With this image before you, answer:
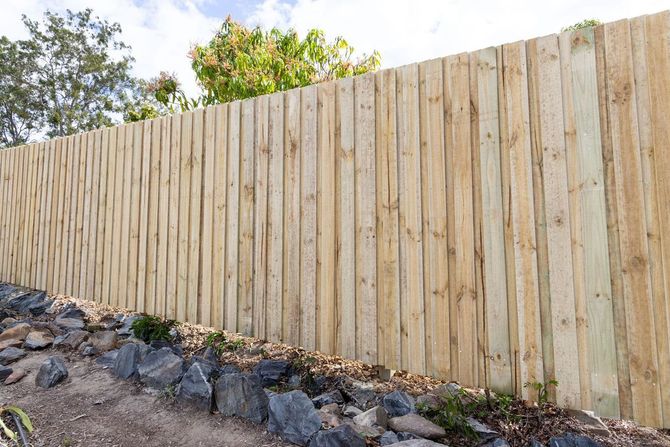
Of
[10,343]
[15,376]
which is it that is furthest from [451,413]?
[10,343]

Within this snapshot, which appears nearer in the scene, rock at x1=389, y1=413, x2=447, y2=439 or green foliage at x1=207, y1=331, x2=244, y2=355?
rock at x1=389, y1=413, x2=447, y2=439

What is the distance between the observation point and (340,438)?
5.67 ft

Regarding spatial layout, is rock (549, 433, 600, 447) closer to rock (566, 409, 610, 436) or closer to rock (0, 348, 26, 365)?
rock (566, 409, 610, 436)

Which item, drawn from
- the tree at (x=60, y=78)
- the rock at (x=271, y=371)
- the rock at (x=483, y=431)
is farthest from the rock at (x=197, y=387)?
the tree at (x=60, y=78)

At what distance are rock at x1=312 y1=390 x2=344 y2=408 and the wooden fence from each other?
0.86ft

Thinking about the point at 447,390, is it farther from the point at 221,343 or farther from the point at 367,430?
the point at 221,343

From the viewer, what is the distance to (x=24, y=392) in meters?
2.55

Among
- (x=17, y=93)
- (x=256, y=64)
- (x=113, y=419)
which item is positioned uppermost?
(x=17, y=93)

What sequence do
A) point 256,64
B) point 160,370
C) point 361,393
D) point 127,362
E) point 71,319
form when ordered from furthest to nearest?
point 256,64 < point 71,319 < point 127,362 < point 160,370 < point 361,393

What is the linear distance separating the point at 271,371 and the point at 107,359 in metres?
1.23

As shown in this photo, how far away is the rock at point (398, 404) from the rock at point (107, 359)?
1.94m

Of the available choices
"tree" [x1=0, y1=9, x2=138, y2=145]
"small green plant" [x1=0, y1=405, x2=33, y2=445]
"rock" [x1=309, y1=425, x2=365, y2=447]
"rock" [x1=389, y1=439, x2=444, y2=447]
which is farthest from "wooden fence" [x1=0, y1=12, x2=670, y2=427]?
"tree" [x1=0, y1=9, x2=138, y2=145]

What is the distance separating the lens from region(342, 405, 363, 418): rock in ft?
7.00

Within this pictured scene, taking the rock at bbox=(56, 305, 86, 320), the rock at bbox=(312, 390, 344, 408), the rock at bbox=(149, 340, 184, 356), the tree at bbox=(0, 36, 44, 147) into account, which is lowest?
the rock at bbox=(312, 390, 344, 408)
